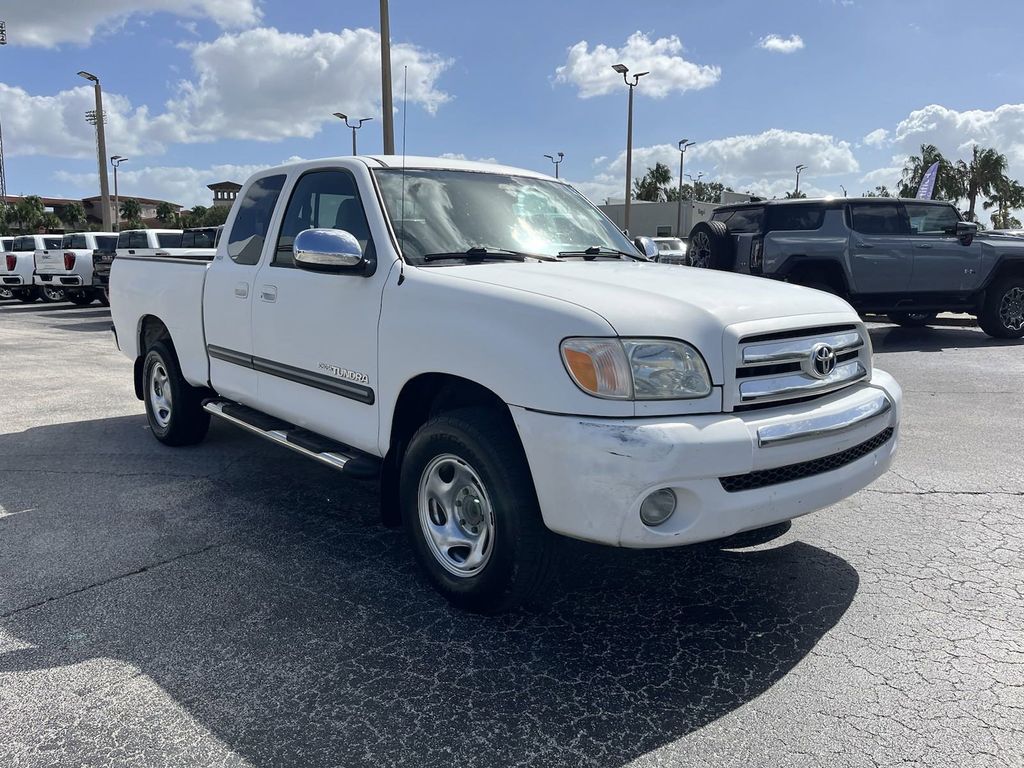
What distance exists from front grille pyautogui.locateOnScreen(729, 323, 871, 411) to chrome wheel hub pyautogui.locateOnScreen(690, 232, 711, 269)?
26.3 feet

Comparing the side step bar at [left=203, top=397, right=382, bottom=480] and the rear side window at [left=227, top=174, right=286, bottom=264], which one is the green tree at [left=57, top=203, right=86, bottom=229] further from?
the side step bar at [left=203, top=397, right=382, bottom=480]

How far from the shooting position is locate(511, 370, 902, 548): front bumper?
2.74m

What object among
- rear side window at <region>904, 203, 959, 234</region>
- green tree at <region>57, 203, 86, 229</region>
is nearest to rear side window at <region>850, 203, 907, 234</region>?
rear side window at <region>904, 203, 959, 234</region>

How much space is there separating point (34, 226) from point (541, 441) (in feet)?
302

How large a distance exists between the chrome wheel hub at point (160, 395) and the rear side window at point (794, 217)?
8.49 meters

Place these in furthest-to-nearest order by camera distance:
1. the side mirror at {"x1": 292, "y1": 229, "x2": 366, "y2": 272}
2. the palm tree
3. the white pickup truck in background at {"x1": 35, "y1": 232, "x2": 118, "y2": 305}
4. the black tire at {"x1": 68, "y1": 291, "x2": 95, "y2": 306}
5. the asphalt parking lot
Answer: the palm tree < the black tire at {"x1": 68, "y1": 291, "x2": 95, "y2": 306} < the white pickup truck in background at {"x1": 35, "y1": 232, "x2": 118, "y2": 305} < the side mirror at {"x1": 292, "y1": 229, "x2": 366, "y2": 272} < the asphalt parking lot

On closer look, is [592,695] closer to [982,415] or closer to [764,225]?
[982,415]

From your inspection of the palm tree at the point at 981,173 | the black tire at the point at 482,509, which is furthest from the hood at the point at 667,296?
the palm tree at the point at 981,173

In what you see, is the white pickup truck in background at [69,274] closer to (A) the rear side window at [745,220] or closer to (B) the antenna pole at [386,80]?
(B) the antenna pole at [386,80]

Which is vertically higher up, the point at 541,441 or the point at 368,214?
the point at 368,214

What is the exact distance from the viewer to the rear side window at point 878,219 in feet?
37.3

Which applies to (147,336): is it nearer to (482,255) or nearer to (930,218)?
(482,255)

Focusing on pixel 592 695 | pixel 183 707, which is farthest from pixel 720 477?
pixel 183 707

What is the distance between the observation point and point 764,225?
11.6 m
